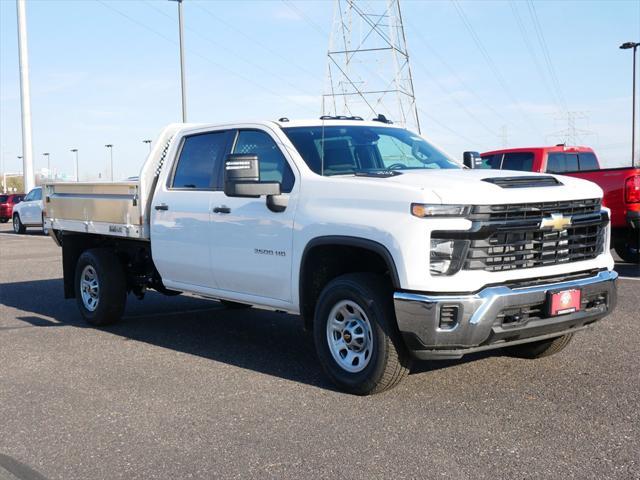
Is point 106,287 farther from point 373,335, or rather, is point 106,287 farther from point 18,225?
point 18,225

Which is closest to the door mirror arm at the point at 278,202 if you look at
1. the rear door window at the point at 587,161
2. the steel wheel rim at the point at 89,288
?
the steel wheel rim at the point at 89,288

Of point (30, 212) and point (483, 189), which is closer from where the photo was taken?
point (483, 189)

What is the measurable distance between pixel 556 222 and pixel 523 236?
0.93 feet

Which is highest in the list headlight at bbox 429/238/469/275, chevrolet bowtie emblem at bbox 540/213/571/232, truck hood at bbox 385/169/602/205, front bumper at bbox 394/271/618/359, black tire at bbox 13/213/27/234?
truck hood at bbox 385/169/602/205

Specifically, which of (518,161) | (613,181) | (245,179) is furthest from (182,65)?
(245,179)

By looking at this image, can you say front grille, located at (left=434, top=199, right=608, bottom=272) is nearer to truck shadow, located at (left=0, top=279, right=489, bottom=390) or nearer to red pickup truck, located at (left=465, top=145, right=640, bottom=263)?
truck shadow, located at (left=0, top=279, right=489, bottom=390)

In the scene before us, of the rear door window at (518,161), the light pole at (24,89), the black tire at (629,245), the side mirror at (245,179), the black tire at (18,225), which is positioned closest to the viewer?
the side mirror at (245,179)

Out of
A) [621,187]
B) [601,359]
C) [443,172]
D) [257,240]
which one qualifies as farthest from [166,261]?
[621,187]

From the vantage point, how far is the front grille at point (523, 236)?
502cm

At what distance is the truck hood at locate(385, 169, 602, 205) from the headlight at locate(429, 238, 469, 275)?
260mm

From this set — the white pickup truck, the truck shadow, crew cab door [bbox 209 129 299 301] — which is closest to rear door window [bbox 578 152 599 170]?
the truck shadow

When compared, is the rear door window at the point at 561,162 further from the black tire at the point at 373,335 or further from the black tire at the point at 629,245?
the black tire at the point at 373,335

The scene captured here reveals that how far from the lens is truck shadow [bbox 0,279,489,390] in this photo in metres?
6.54

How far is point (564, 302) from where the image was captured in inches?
208
